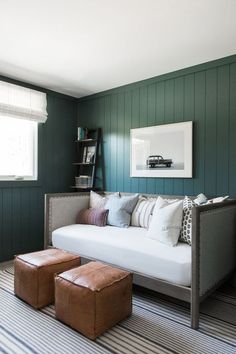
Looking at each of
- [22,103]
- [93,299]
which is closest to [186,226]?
[93,299]

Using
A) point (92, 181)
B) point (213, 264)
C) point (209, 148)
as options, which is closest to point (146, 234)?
point (213, 264)

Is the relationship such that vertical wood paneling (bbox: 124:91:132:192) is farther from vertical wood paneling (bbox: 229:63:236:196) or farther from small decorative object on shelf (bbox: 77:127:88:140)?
vertical wood paneling (bbox: 229:63:236:196)

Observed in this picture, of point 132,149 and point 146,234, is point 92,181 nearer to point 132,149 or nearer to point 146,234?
point 132,149

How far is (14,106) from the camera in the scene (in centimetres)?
328

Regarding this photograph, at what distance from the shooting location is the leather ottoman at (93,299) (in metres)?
1.76

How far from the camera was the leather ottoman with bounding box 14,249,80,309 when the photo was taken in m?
2.15

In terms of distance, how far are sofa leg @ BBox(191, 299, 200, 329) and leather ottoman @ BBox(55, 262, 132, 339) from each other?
0.47 metres

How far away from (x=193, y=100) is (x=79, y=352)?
2.63 metres

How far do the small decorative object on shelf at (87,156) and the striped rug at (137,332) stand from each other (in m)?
2.00

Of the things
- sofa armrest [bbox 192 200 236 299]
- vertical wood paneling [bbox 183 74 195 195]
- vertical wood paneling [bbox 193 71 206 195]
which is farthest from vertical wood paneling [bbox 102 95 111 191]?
sofa armrest [bbox 192 200 236 299]

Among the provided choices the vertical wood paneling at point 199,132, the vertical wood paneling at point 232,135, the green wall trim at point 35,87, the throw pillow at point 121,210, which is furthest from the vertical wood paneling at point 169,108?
the green wall trim at point 35,87

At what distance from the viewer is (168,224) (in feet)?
7.80

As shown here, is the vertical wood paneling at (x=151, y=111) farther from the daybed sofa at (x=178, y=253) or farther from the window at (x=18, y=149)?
the window at (x=18, y=149)

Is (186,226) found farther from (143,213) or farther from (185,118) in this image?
(185,118)
